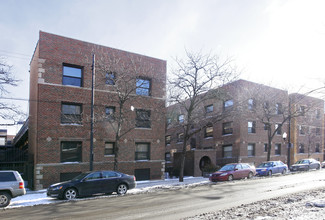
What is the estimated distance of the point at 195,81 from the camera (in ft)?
70.2

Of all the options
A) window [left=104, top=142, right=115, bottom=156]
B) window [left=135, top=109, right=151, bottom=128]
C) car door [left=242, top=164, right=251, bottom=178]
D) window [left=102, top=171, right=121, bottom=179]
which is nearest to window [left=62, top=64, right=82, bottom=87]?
window [left=104, top=142, right=115, bottom=156]

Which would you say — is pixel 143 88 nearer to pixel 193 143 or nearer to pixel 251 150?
pixel 193 143

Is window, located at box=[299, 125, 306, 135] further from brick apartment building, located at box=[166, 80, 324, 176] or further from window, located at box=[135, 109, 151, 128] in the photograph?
window, located at box=[135, 109, 151, 128]

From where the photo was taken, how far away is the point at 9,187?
12.9 meters

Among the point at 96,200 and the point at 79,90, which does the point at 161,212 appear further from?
the point at 79,90

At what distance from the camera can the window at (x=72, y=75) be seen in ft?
67.6

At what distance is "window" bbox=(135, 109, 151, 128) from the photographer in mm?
22852

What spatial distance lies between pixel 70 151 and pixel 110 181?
653cm

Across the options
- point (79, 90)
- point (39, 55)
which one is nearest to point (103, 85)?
point (79, 90)

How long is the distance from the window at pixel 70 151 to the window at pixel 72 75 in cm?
444

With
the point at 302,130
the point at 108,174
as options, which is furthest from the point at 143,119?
the point at 302,130

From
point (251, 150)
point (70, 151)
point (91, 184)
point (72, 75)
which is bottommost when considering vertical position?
point (91, 184)

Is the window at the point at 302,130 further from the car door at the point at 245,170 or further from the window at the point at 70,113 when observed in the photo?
the window at the point at 70,113

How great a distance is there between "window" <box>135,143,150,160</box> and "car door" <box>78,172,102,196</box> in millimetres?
8368
